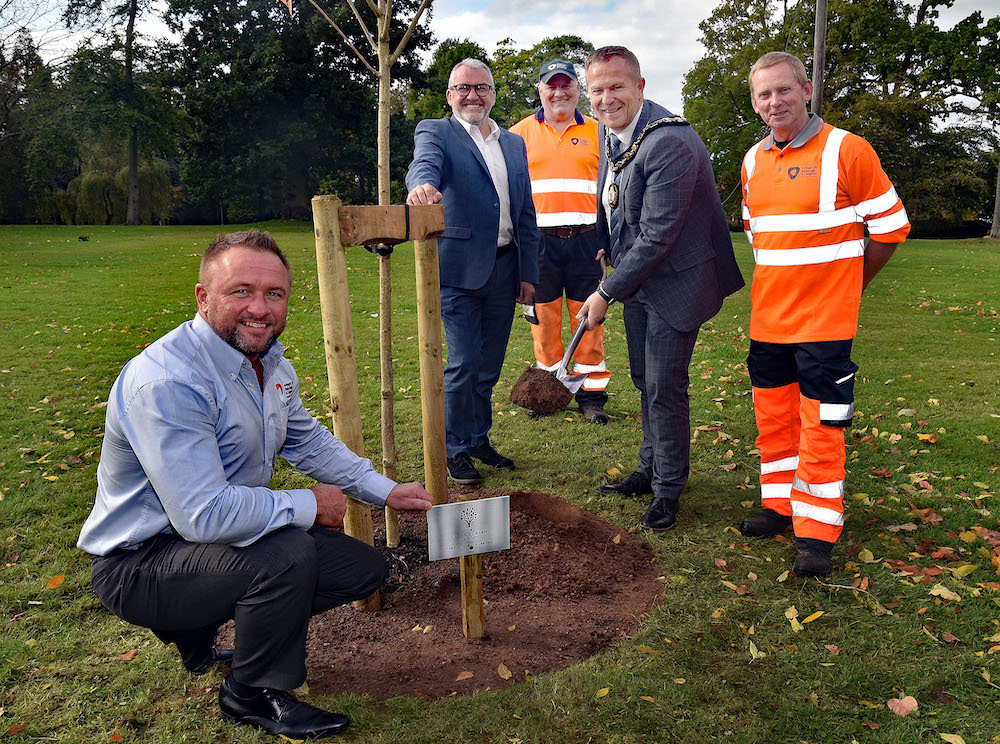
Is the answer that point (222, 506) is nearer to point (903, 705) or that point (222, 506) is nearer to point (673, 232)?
point (903, 705)

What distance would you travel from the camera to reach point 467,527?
3002 mm

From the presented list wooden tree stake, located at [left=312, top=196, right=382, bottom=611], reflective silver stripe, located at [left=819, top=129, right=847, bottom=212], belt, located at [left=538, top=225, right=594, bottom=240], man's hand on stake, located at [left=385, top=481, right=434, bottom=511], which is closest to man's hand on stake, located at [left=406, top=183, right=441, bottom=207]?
wooden tree stake, located at [left=312, top=196, right=382, bottom=611]

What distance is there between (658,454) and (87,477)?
3839 mm

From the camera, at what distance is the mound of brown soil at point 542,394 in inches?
268

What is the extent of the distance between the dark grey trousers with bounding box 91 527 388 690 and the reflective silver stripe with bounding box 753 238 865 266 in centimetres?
274

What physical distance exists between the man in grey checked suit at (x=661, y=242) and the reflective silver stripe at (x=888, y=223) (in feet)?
2.62

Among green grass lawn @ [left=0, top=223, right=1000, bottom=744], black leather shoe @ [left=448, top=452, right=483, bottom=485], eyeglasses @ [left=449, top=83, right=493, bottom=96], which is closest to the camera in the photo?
A: green grass lawn @ [left=0, top=223, right=1000, bottom=744]

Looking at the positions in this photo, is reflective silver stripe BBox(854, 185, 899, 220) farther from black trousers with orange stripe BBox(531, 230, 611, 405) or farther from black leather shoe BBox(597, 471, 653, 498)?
black trousers with orange stripe BBox(531, 230, 611, 405)

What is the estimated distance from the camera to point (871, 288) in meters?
15.5

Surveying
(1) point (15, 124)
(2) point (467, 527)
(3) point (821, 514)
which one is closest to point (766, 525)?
(3) point (821, 514)

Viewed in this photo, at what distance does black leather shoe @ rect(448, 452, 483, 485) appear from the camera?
17.0 ft

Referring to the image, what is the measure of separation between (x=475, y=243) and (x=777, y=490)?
2356 mm

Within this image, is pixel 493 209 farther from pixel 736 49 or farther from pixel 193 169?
pixel 736 49

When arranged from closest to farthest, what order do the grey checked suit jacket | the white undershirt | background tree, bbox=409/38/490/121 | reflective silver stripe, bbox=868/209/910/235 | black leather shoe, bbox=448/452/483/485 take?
reflective silver stripe, bbox=868/209/910/235
the grey checked suit jacket
the white undershirt
black leather shoe, bbox=448/452/483/485
background tree, bbox=409/38/490/121
